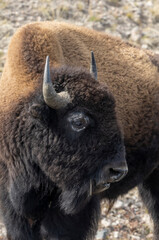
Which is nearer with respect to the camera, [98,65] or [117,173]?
[117,173]

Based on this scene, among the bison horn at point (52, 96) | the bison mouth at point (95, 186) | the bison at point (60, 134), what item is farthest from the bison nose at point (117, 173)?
the bison horn at point (52, 96)

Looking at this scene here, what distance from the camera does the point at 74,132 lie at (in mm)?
4203

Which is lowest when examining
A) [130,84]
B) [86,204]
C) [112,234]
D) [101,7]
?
[112,234]

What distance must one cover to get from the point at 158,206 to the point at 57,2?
6087 millimetres

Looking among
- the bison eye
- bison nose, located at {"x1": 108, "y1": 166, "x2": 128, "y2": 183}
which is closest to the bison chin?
bison nose, located at {"x1": 108, "y1": 166, "x2": 128, "y2": 183}

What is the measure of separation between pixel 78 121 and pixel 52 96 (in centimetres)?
37

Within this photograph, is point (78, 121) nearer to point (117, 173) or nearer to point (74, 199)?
point (117, 173)

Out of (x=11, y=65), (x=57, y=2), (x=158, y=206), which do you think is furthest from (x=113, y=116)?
(x=57, y=2)

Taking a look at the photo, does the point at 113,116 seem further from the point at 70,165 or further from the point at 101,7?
the point at 101,7

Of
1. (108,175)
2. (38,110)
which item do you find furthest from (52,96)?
(108,175)

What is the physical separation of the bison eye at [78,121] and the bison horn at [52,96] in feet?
0.48

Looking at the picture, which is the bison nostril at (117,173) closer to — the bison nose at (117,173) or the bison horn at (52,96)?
the bison nose at (117,173)

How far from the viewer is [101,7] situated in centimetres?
1074

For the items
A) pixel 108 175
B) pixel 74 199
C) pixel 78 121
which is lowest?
pixel 74 199
